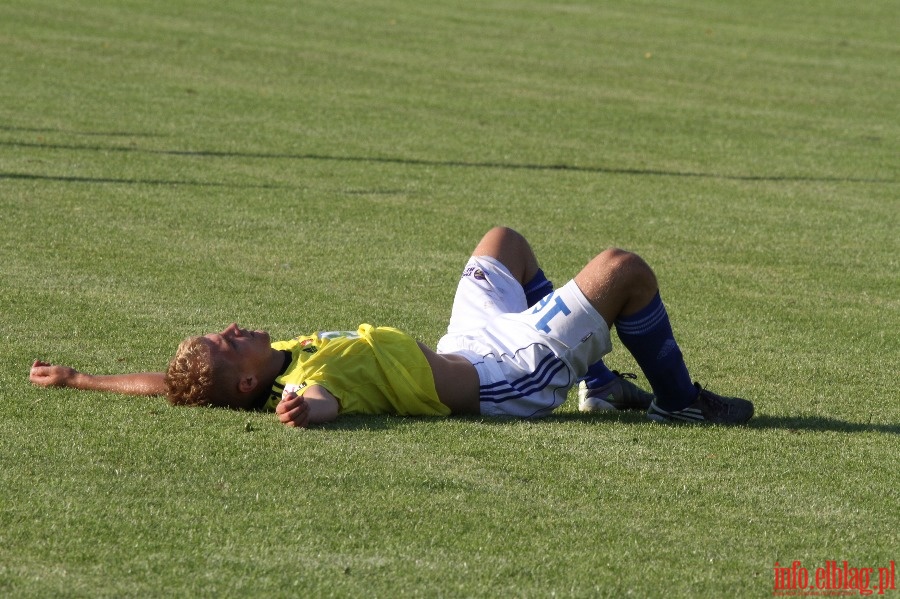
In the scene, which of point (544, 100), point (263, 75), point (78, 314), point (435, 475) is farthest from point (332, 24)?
point (435, 475)

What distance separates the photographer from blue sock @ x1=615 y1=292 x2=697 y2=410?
5.92 meters

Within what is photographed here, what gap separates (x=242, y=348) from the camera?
5.83 metres

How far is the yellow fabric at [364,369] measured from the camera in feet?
19.3

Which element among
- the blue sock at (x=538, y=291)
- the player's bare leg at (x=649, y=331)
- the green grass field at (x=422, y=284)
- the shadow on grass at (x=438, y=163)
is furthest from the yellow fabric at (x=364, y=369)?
the shadow on grass at (x=438, y=163)

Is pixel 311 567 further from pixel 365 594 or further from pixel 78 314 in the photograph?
pixel 78 314

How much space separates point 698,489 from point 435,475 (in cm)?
99

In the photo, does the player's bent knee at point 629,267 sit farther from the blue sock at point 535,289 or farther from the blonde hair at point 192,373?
the blonde hair at point 192,373

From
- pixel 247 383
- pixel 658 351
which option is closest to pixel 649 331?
pixel 658 351

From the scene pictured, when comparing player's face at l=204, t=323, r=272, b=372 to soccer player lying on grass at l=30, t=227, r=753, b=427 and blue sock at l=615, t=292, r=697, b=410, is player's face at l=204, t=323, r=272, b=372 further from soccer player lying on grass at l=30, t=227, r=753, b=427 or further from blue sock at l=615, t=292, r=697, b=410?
blue sock at l=615, t=292, r=697, b=410

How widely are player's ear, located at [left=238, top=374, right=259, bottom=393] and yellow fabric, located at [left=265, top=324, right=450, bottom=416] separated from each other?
0.32ft

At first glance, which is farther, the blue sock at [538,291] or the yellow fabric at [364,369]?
the blue sock at [538,291]

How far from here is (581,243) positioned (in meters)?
10.6

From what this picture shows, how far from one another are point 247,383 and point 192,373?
0.24 meters

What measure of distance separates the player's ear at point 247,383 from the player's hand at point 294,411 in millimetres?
264
